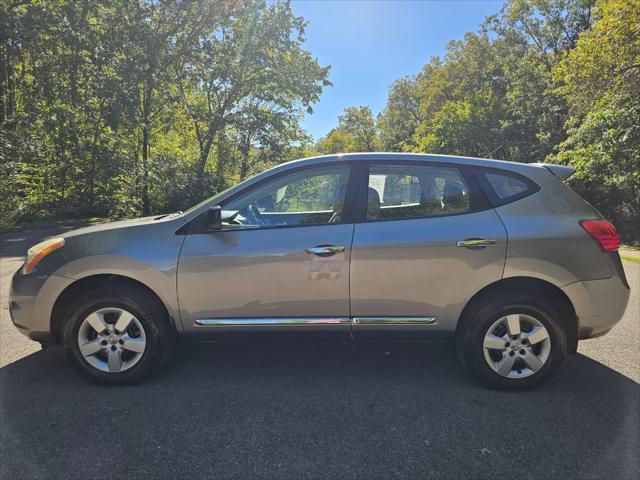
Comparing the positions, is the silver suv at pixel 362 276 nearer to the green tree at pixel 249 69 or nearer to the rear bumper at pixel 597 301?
the rear bumper at pixel 597 301

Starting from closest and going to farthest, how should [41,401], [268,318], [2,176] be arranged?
[41,401]
[268,318]
[2,176]

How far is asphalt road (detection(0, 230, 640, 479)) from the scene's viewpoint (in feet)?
6.97

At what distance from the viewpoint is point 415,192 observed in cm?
302

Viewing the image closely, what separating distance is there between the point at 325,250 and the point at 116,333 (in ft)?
5.70

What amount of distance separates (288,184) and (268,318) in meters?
1.09

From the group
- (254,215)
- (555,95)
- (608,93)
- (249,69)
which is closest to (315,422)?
(254,215)

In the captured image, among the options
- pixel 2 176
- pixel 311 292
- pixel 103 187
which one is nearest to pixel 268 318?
pixel 311 292

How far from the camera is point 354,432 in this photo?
7.90 feet

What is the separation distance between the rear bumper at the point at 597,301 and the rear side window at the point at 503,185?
0.77m

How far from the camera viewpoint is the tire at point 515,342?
282 cm

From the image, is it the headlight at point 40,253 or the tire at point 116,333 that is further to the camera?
the headlight at point 40,253

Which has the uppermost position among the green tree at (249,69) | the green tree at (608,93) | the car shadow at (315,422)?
the green tree at (249,69)

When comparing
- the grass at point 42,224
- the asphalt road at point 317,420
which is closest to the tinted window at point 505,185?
the asphalt road at point 317,420

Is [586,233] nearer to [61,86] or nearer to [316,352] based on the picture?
[316,352]
